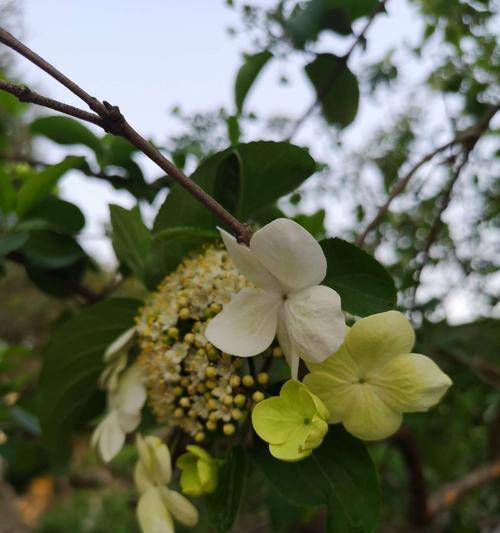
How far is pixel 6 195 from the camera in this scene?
0.49 metres

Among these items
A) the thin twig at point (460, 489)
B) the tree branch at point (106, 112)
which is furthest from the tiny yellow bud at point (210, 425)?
the thin twig at point (460, 489)

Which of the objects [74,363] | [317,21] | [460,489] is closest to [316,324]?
[74,363]

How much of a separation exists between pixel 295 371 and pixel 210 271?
0.09 meters

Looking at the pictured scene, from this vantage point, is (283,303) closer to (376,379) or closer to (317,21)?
(376,379)

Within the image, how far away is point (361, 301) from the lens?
0.30 meters

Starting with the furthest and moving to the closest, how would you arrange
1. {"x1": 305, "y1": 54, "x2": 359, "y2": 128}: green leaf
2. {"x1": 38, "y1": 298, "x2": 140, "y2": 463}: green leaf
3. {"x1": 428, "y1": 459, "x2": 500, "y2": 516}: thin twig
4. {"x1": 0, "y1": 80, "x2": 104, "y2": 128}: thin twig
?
{"x1": 428, "y1": 459, "x2": 500, "y2": 516}: thin twig, {"x1": 305, "y1": 54, "x2": 359, "y2": 128}: green leaf, {"x1": 38, "y1": 298, "x2": 140, "y2": 463}: green leaf, {"x1": 0, "y1": 80, "x2": 104, "y2": 128}: thin twig

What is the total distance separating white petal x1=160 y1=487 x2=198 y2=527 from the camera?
13.4 inches

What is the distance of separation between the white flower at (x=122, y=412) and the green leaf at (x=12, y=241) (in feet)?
0.44

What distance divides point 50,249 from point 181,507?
11.1 inches

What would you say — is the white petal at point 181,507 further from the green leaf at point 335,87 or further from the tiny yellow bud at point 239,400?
the green leaf at point 335,87

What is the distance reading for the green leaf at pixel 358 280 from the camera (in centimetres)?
30

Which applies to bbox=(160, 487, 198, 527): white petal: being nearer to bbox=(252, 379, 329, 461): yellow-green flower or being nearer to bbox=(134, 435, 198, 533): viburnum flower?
bbox=(134, 435, 198, 533): viburnum flower

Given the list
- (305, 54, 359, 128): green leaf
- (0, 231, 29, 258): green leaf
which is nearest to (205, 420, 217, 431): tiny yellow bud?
(0, 231, 29, 258): green leaf

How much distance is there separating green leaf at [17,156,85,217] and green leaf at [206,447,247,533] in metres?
0.25
